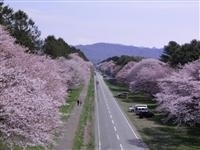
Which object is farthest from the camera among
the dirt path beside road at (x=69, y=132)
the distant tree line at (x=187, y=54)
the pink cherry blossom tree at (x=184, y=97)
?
the distant tree line at (x=187, y=54)

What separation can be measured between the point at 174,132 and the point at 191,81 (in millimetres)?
7853

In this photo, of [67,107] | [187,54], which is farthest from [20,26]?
[187,54]

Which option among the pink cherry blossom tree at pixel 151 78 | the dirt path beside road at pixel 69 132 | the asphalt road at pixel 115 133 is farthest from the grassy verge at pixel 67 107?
the pink cherry blossom tree at pixel 151 78

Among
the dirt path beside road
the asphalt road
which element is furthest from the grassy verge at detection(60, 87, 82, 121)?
the asphalt road

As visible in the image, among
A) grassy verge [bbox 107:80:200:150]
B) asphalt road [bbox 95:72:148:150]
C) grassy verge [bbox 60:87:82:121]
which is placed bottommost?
asphalt road [bbox 95:72:148:150]

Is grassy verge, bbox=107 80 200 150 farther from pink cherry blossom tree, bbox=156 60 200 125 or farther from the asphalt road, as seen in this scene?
pink cherry blossom tree, bbox=156 60 200 125

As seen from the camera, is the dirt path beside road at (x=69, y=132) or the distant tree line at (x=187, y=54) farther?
the distant tree line at (x=187, y=54)

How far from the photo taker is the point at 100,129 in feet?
177

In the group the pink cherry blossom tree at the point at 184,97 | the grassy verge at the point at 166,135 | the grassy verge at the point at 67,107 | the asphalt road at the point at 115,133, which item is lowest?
the asphalt road at the point at 115,133

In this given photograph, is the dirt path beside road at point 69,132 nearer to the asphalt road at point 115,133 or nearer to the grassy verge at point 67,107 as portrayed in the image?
the grassy verge at point 67,107

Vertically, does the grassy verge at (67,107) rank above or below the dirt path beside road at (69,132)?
above

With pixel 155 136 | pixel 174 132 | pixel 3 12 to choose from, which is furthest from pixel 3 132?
pixel 3 12

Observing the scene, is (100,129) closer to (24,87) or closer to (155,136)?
(155,136)

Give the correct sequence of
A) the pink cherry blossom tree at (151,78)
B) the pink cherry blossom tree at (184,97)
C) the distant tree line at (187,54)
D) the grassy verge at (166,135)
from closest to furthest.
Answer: the grassy verge at (166,135), the pink cherry blossom tree at (184,97), the distant tree line at (187,54), the pink cherry blossom tree at (151,78)
